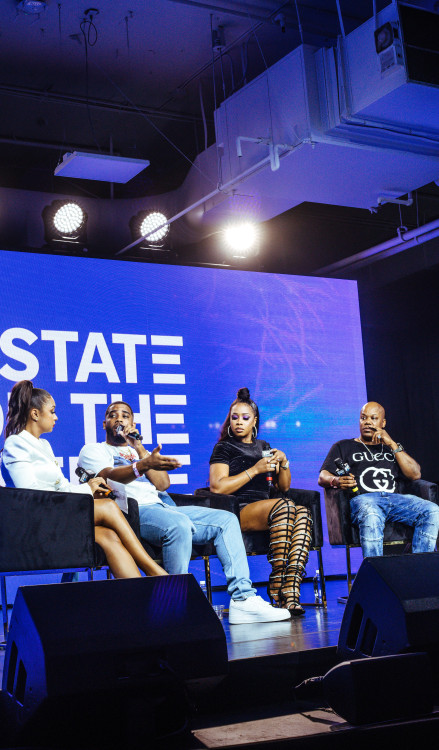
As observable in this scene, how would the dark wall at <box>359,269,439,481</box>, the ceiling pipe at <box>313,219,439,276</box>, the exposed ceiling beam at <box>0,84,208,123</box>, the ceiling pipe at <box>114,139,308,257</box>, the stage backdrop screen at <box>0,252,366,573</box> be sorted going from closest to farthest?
the ceiling pipe at <box>114,139,308,257</box>
the stage backdrop screen at <box>0,252,366,573</box>
the exposed ceiling beam at <box>0,84,208,123</box>
the ceiling pipe at <box>313,219,439,276</box>
the dark wall at <box>359,269,439,481</box>

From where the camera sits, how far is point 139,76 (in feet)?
18.3

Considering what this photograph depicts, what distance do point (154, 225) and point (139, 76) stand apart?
1.06 meters

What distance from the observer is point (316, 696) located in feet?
9.08

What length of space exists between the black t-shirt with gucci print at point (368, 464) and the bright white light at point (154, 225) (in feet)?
7.08

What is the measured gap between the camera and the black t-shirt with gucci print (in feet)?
16.2

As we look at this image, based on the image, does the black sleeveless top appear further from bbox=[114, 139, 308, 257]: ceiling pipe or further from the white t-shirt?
bbox=[114, 139, 308, 257]: ceiling pipe

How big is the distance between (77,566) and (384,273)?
5436 mm

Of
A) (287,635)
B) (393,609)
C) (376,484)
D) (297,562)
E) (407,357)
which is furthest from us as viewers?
(407,357)

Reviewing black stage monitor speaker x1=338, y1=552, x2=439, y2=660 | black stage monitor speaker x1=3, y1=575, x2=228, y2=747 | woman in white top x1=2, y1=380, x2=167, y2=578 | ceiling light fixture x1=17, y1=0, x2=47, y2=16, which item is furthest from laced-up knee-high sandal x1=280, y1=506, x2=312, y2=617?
ceiling light fixture x1=17, y1=0, x2=47, y2=16

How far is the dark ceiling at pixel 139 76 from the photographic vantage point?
4863mm

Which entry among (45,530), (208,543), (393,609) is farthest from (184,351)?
(393,609)

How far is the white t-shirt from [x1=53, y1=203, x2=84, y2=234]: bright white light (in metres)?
2.13

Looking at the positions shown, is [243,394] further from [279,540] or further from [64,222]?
[64,222]

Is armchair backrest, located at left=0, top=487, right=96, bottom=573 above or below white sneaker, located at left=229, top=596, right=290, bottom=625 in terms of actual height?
above
